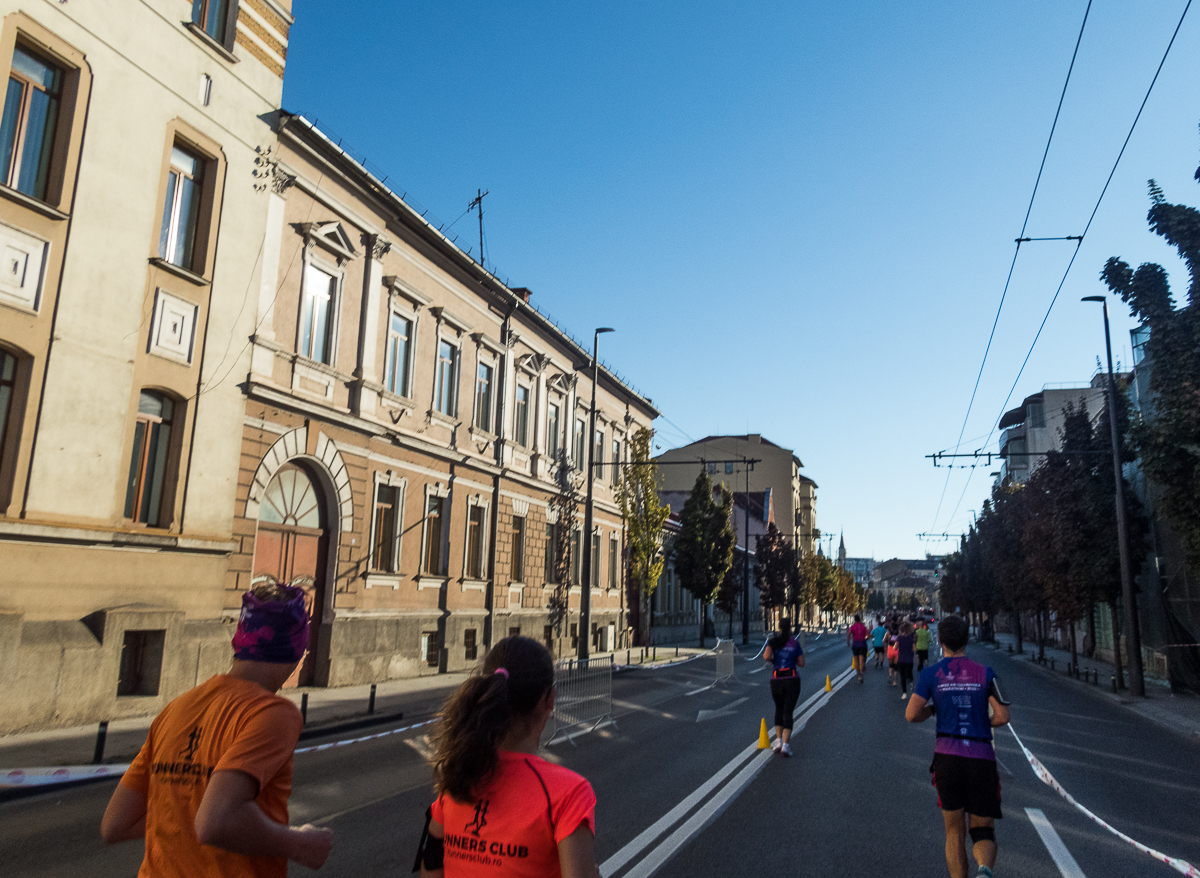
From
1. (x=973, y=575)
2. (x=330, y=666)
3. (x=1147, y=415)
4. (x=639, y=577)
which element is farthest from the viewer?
(x=973, y=575)

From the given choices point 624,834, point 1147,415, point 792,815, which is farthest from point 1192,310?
point 624,834

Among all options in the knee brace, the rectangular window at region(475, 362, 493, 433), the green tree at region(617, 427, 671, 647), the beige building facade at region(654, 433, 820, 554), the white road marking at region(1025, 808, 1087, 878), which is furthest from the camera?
the beige building facade at region(654, 433, 820, 554)

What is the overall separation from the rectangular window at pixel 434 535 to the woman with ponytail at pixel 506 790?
20752 millimetres

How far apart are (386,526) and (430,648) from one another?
376 centimetres

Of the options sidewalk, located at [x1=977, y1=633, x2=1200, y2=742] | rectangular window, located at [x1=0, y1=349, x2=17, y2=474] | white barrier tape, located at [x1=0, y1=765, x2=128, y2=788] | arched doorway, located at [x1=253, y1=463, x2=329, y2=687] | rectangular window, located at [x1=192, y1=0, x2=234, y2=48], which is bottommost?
sidewalk, located at [x1=977, y1=633, x2=1200, y2=742]

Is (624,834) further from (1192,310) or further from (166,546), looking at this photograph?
(1192,310)

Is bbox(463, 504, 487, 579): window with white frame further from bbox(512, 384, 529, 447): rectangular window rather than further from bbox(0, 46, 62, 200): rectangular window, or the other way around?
bbox(0, 46, 62, 200): rectangular window

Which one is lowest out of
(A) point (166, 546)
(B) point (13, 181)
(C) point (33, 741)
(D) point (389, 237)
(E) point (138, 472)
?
(C) point (33, 741)

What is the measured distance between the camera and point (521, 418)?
29.5 metres

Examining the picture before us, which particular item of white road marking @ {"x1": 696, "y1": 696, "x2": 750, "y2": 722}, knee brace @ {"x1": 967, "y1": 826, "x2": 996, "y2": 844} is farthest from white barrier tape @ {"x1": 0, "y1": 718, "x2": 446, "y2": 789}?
white road marking @ {"x1": 696, "y1": 696, "x2": 750, "y2": 722}

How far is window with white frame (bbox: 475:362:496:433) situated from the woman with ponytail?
23850 millimetres

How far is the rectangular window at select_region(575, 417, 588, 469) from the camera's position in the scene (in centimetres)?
3428

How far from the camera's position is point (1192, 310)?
1817 cm

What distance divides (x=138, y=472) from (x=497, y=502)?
13512 millimetres
